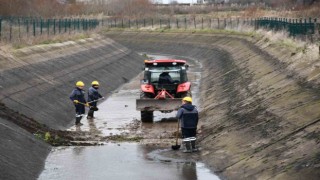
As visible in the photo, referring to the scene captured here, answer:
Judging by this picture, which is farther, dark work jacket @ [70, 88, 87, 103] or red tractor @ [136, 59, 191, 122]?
dark work jacket @ [70, 88, 87, 103]

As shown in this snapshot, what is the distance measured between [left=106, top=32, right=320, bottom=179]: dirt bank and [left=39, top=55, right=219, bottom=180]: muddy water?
1.04m

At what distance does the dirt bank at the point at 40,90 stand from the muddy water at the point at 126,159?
67 cm

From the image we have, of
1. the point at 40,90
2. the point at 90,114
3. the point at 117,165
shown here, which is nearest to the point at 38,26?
the point at 40,90

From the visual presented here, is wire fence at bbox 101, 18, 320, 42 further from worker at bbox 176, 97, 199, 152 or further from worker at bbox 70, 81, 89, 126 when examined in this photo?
worker at bbox 176, 97, 199, 152

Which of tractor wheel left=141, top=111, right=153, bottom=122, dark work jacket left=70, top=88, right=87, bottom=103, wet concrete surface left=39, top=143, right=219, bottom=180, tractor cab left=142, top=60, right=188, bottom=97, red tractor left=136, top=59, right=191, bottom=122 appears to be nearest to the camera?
wet concrete surface left=39, top=143, right=219, bottom=180

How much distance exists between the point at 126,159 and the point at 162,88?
927 cm

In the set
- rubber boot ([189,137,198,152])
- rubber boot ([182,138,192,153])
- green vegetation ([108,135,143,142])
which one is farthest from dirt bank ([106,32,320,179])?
green vegetation ([108,135,143,142])

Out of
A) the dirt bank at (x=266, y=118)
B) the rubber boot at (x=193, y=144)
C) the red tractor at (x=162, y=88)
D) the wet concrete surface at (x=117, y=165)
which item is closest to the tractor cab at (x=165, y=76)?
the red tractor at (x=162, y=88)

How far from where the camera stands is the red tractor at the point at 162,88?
2725 cm

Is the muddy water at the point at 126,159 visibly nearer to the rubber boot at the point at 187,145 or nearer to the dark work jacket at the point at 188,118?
the rubber boot at the point at 187,145

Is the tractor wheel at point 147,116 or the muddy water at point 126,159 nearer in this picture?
the muddy water at point 126,159

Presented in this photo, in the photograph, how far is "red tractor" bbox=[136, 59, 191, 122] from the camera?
89.4 feet

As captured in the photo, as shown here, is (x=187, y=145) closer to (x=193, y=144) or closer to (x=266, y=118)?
(x=193, y=144)

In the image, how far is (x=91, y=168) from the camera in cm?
1866
